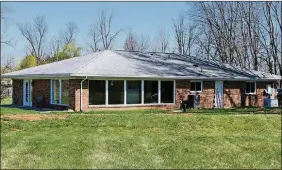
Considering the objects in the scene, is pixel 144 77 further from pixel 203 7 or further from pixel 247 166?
pixel 203 7

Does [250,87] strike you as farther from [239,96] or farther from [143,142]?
[143,142]

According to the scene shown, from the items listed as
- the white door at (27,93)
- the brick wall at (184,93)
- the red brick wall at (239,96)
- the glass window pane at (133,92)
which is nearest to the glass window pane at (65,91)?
the brick wall at (184,93)

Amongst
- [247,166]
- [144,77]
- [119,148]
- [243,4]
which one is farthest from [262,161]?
[243,4]

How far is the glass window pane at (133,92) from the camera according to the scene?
78.0ft

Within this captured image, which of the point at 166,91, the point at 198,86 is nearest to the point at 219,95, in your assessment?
the point at 198,86

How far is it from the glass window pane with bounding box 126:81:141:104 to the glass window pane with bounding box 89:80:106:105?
1468mm

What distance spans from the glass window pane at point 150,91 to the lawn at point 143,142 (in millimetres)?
8667

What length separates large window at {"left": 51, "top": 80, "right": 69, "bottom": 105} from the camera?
23.2 m

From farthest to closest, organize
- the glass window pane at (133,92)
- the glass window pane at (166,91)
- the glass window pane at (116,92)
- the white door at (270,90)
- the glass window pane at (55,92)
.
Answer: the white door at (270,90)
the glass window pane at (166,91)
the glass window pane at (55,92)
the glass window pane at (133,92)
the glass window pane at (116,92)

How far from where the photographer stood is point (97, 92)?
74.9 feet

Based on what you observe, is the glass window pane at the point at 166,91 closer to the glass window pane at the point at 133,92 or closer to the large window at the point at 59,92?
the glass window pane at the point at 133,92

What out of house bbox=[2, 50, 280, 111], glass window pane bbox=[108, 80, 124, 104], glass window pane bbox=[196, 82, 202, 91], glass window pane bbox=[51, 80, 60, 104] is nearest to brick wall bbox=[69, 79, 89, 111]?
house bbox=[2, 50, 280, 111]

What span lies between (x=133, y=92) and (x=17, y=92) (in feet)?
30.1

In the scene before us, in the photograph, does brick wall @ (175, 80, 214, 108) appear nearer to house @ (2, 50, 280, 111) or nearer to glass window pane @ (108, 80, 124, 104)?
house @ (2, 50, 280, 111)
